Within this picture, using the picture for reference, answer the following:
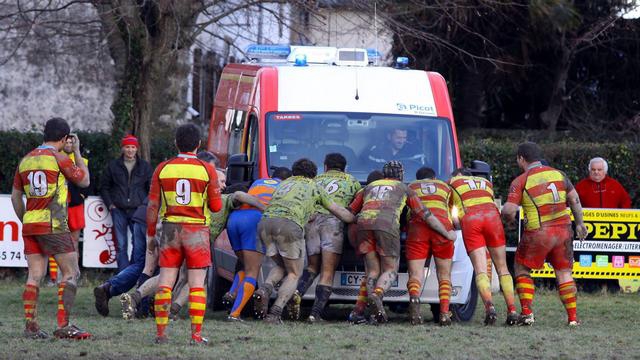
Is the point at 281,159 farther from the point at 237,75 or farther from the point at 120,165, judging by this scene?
the point at 120,165

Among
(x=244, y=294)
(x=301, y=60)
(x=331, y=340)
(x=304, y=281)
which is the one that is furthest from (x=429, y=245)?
(x=301, y=60)

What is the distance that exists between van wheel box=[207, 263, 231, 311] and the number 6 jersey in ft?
12.5

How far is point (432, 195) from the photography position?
12.8 meters

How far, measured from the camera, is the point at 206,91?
3419cm

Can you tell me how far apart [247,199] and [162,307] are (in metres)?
2.34

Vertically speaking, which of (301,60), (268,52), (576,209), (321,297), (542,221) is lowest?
(321,297)

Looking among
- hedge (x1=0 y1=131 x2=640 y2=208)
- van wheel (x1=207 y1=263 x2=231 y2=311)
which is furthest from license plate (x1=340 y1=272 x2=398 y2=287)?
hedge (x1=0 y1=131 x2=640 y2=208)

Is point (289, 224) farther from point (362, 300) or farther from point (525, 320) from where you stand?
point (525, 320)

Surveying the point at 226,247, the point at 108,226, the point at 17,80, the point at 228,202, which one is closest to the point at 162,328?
the point at 228,202

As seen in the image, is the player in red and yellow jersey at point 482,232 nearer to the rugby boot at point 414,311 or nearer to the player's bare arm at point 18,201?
the rugby boot at point 414,311

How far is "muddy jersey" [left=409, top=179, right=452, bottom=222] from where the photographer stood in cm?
1277

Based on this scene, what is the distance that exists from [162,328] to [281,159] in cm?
339

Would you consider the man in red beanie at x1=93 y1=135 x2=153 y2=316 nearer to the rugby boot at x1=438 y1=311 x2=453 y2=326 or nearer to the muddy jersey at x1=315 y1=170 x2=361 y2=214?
the muddy jersey at x1=315 y1=170 x2=361 y2=214

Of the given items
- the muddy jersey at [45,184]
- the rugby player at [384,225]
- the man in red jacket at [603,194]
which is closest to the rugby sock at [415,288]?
the rugby player at [384,225]
